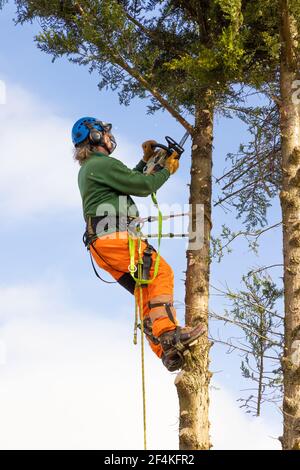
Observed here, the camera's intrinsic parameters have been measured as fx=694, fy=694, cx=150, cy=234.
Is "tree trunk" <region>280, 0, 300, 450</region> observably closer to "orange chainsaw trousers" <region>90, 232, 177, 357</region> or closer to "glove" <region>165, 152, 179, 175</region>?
"glove" <region>165, 152, 179, 175</region>

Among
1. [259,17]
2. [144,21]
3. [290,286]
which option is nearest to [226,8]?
[259,17]

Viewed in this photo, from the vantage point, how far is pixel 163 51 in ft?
28.5

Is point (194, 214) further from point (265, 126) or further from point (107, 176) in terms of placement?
point (265, 126)

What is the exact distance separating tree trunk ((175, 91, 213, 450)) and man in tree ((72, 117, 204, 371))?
1.40 feet

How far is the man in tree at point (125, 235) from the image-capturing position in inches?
253

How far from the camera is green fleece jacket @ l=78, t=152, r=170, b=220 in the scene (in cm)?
672

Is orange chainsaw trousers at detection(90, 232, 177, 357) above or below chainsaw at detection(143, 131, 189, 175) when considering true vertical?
below

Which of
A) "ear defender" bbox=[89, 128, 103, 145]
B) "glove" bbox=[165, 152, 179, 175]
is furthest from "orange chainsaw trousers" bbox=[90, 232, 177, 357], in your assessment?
"ear defender" bbox=[89, 128, 103, 145]

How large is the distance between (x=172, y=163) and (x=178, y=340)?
6.05 ft

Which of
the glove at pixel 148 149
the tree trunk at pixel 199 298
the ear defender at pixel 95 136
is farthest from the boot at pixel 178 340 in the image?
the ear defender at pixel 95 136

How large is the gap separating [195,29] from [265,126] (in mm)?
1514

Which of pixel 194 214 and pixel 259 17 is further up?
pixel 259 17

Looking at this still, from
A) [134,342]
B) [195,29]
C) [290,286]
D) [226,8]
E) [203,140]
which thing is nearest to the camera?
[134,342]

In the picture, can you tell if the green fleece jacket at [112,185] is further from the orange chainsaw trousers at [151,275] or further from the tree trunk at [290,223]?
the tree trunk at [290,223]
